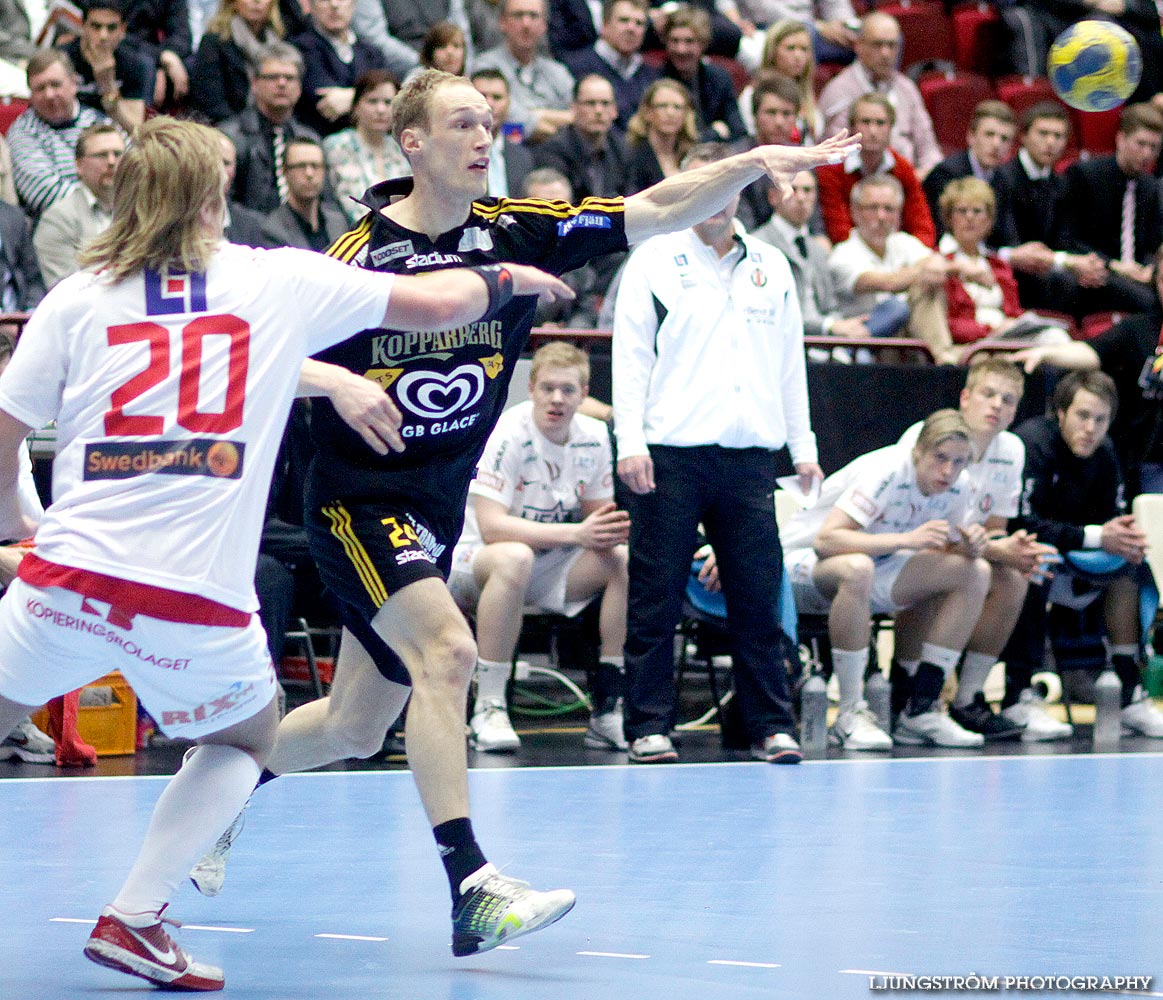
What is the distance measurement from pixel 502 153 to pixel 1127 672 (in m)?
4.74

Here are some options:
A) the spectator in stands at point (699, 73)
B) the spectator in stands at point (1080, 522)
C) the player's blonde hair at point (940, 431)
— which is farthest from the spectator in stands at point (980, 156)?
the player's blonde hair at point (940, 431)

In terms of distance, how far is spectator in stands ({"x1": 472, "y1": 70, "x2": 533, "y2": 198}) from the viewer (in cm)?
1073

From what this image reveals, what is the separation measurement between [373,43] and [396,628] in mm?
8138

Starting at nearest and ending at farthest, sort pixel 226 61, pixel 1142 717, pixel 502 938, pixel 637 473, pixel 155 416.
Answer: pixel 155 416 < pixel 502 938 < pixel 637 473 < pixel 1142 717 < pixel 226 61

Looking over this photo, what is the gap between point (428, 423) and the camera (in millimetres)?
4551

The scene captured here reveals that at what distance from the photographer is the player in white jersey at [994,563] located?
28.4 feet

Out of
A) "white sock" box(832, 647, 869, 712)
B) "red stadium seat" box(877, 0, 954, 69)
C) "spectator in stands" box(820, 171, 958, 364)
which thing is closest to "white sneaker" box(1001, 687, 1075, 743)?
"white sock" box(832, 647, 869, 712)

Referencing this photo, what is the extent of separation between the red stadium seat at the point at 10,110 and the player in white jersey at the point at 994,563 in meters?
5.51

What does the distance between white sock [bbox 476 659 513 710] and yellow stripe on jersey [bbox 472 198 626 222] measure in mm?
3311

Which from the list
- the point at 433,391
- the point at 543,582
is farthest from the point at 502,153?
the point at 433,391

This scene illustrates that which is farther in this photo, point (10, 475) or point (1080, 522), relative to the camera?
point (1080, 522)

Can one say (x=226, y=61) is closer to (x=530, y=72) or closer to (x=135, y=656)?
(x=530, y=72)

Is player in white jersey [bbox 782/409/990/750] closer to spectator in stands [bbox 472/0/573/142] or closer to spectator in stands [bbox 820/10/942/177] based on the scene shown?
spectator in stands [bbox 472/0/573/142]

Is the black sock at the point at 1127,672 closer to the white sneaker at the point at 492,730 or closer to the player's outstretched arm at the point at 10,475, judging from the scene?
the white sneaker at the point at 492,730
